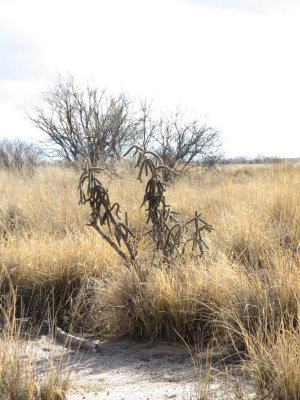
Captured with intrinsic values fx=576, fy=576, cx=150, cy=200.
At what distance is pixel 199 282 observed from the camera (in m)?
3.88

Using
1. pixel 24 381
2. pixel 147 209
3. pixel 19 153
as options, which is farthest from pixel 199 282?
pixel 19 153

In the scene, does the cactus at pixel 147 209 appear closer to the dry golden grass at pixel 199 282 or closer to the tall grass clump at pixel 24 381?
the dry golden grass at pixel 199 282

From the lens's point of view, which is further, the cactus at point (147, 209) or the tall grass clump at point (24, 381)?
the cactus at point (147, 209)

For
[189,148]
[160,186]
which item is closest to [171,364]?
[160,186]

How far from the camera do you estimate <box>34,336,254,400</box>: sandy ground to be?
Answer: 9.61 feet

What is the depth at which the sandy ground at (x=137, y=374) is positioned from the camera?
293cm

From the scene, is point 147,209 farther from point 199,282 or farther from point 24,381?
point 24,381

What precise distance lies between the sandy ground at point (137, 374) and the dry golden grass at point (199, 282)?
6.0 inches

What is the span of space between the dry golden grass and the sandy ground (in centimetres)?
15

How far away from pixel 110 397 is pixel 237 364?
78cm

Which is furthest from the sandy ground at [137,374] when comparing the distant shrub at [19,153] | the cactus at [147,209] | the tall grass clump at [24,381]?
the distant shrub at [19,153]

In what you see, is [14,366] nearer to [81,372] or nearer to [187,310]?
[81,372]

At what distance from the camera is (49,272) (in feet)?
15.8

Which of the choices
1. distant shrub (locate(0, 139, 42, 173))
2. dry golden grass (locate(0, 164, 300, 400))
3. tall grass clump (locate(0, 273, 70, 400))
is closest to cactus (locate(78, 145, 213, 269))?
dry golden grass (locate(0, 164, 300, 400))
